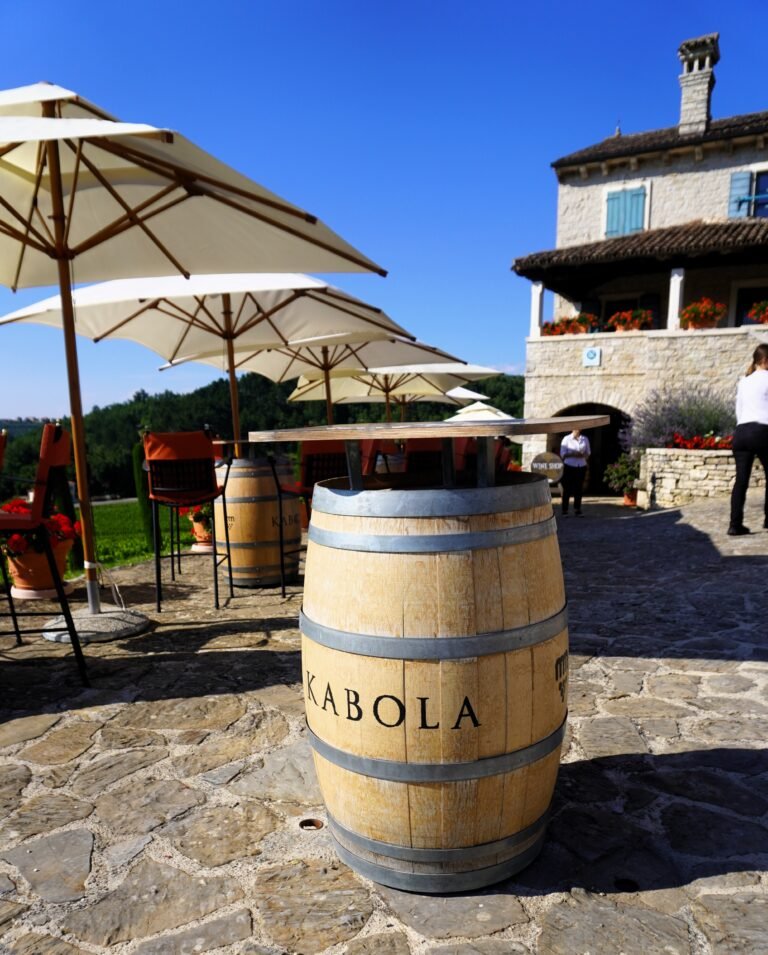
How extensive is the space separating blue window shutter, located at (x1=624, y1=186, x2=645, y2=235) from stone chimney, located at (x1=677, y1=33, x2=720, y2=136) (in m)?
2.19

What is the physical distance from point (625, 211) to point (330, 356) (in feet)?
44.4

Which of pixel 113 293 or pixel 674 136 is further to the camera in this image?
A: pixel 674 136

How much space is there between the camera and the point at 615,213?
19.6 m

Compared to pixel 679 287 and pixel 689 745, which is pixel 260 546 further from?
pixel 679 287

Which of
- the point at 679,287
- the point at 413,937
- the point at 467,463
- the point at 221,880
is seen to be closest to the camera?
the point at 413,937

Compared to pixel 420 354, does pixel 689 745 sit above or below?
below

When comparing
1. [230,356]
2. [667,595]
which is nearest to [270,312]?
[230,356]

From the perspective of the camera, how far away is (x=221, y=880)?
2.03m

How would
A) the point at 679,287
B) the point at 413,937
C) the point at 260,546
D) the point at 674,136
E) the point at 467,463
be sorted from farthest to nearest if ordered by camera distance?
1. the point at 674,136
2. the point at 679,287
3. the point at 260,546
4. the point at 467,463
5. the point at 413,937

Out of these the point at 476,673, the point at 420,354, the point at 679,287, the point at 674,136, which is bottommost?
the point at 476,673

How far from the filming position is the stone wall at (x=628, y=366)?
15.4 m

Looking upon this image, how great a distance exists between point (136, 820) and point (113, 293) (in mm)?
4613

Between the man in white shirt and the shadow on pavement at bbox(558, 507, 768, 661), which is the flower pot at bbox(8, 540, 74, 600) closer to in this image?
the shadow on pavement at bbox(558, 507, 768, 661)

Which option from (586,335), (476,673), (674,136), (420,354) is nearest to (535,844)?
(476,673)
